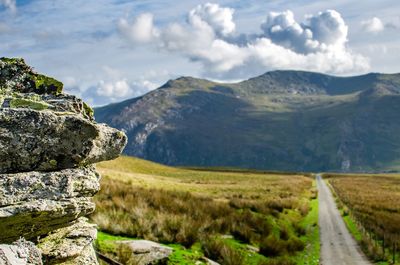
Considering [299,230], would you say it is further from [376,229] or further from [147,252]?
[147,252]

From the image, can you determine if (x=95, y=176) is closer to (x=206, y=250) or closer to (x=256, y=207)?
(x=206, y=250)

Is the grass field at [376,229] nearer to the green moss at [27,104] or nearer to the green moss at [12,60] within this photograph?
the green moss at [27,104]

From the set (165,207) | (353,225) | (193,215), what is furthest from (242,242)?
(353,225)

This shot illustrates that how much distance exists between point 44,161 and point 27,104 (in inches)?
39.0

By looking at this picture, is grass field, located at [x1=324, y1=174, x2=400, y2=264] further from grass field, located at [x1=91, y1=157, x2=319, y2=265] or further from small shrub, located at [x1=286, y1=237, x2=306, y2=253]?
small shrub, located at [x1=286, y1=237, x2=306, y2=253]

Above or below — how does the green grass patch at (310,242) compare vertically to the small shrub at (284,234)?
below

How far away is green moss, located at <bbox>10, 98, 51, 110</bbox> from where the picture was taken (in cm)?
744

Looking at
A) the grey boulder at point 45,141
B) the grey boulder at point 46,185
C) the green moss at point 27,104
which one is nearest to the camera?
the grey boulder at point 46,185

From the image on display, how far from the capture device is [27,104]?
750cm

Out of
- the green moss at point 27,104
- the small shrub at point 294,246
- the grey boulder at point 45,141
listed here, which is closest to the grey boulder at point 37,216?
the grey boulder at point 45,141

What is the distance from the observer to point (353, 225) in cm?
3319

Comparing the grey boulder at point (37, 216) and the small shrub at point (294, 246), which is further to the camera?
the small shrub at point (294, 246)

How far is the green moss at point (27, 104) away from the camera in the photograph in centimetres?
744

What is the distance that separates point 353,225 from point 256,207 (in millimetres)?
7163
